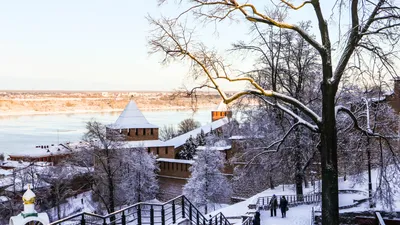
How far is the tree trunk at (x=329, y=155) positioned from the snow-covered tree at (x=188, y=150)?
42570mm

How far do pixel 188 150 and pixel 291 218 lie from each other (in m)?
35.9

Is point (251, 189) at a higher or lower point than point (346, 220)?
lower

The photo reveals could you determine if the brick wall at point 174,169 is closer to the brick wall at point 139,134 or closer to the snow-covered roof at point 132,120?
the brick wall at point 139,134

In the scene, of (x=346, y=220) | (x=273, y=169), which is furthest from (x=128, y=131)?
(x=346, y=220)

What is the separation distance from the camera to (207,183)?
3528 centimetres

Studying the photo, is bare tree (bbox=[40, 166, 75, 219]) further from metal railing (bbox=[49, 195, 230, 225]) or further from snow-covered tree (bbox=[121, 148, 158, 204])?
metal railing (bbox=[49, 195, 230, 225])

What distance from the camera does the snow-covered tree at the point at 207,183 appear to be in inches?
1363

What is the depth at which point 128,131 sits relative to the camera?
48969 mm

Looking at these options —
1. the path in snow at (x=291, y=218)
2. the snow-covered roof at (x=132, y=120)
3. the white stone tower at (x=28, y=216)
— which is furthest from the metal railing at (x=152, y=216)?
the snow-covered roof at (x=132, y=120)

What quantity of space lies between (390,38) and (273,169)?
45.2 feet

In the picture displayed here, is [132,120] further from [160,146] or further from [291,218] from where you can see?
[291,218]

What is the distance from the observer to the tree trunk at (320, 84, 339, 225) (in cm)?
748

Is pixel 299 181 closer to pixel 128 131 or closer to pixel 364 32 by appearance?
pixel 364 32

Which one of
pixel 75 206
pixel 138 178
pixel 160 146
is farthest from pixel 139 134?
pixel 75 206
